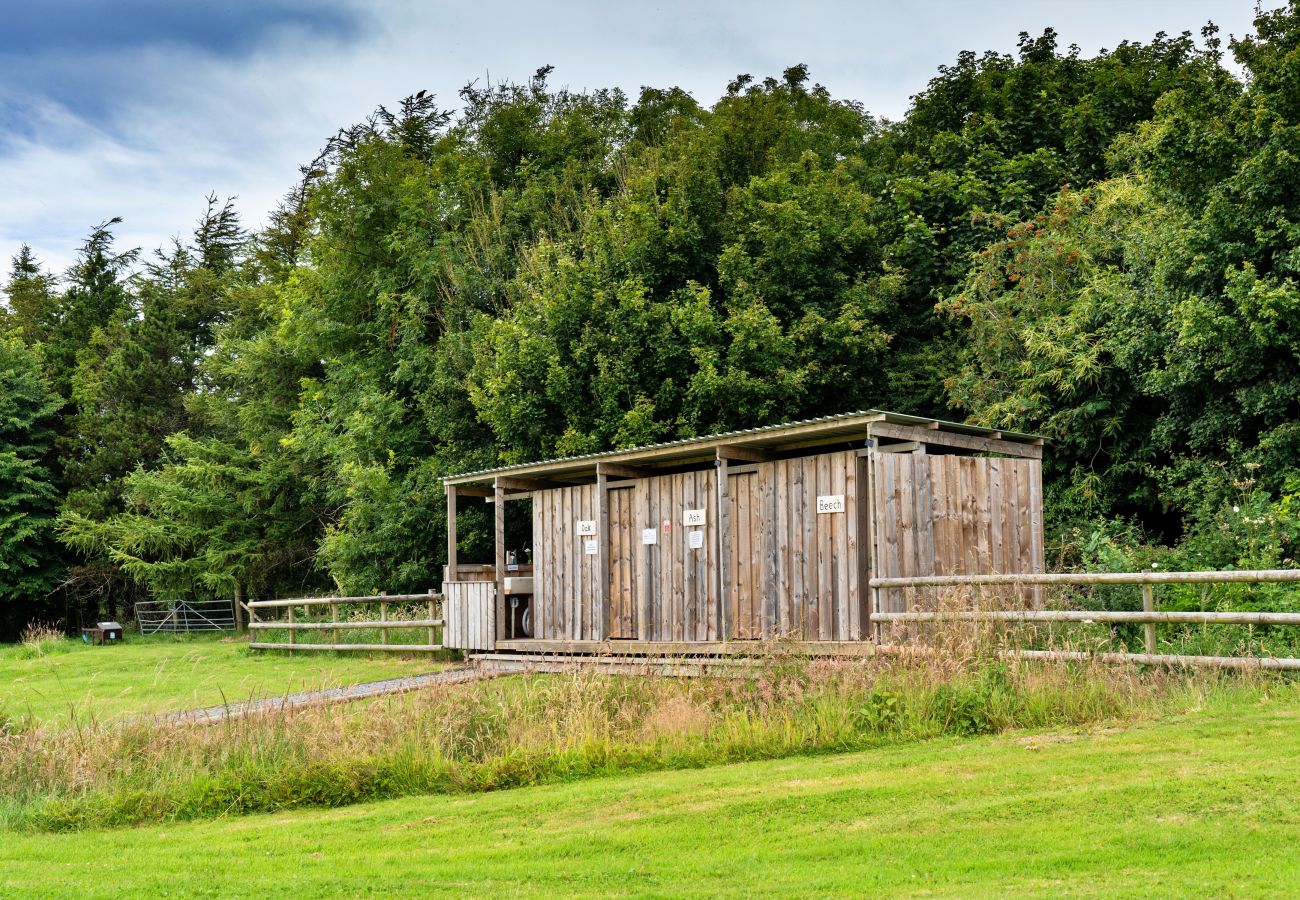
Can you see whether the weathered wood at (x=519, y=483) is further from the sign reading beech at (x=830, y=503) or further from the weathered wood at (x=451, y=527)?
the sign reading beech at (x=830, y=503)

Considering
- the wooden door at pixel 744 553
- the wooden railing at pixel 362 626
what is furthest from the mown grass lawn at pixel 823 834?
the wooden railing at pixel 362 626

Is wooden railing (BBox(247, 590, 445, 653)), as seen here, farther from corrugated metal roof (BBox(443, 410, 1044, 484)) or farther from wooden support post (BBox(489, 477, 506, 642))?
corrugated metal roof (BBox(443, 410, 1044, 484))

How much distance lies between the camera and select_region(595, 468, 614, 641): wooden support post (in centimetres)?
1577

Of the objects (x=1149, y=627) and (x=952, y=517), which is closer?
(x=1149, y=627)

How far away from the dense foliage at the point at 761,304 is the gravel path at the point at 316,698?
296 inches

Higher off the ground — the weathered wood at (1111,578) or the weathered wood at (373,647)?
the weathered wood at (1111,578)

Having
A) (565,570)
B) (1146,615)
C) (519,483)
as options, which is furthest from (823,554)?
(519,483)

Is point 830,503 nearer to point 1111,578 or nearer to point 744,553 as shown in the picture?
point 744,553

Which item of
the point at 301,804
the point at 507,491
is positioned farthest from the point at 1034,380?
the point at 301,804

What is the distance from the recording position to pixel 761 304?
22.4 m

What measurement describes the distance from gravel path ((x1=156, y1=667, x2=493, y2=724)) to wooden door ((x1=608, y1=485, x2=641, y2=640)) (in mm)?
1979

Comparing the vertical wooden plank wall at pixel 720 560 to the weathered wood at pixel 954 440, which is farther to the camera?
the vertical wooden plank wall at pixel 720 560

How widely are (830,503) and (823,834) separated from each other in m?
7.13

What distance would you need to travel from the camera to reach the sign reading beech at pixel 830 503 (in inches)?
502
